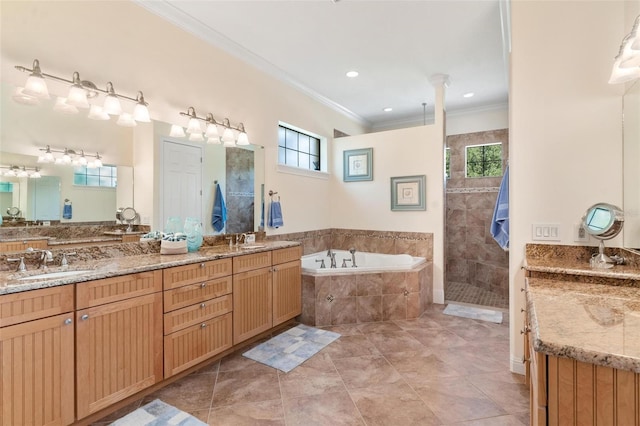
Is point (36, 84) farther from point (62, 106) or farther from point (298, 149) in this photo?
point (298, 149)

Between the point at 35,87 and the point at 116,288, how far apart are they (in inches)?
52.3

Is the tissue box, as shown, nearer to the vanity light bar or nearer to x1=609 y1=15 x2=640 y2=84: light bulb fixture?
the vanity light bar

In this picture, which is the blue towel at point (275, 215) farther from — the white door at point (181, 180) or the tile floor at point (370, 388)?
the tile floor at point (370, 388)

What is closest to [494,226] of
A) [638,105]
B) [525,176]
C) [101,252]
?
[525,176]

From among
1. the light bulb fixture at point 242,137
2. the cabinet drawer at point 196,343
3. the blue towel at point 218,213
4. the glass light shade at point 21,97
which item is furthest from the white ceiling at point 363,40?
the cabinet drawer at point 196,343

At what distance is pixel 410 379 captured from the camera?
2248 millimetres

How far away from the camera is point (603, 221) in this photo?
185 cm

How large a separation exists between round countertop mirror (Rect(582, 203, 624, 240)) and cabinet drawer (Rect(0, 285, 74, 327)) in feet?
9.89

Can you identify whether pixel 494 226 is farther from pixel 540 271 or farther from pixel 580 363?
pixel 580 363

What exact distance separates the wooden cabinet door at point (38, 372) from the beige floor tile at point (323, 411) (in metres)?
1.19

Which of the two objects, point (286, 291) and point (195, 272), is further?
point (286, 291)

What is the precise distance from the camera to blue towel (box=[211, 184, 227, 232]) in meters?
3.15

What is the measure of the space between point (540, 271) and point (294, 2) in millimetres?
2655

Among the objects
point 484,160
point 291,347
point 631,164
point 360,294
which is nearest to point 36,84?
point 291,347
